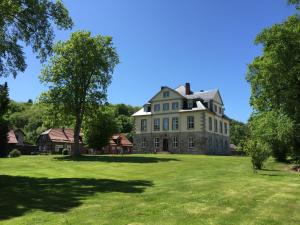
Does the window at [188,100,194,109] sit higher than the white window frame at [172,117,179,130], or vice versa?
the window at [188,100,194,109]

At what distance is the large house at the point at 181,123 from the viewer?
2325 inches

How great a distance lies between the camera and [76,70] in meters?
47.0

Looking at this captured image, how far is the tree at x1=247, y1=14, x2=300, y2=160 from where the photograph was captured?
30.2 metres

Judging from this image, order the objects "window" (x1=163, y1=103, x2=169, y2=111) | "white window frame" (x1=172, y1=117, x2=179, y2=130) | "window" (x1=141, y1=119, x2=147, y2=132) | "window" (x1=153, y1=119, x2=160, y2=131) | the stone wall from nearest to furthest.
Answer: the stone wall → "white window frame" (x1=172, y1=117, x2=179, y2=130) → "window" (x1=163, y1=103, x2=169, y2=111) → "window" (x1=153, y1=119, x2=160, y2=131) → "window" (x1=141, y1=119, x2=147, y2=132)

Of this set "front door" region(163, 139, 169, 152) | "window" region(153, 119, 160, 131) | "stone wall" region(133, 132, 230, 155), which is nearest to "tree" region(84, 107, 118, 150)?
"stone wall" region(133, 132, 230, 155)

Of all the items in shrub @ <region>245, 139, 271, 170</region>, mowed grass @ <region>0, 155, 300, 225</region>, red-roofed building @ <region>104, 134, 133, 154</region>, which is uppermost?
red-roofed building @ <region>104, 134, 133, 154</region>

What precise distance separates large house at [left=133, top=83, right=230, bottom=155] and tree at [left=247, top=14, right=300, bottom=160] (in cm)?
2179

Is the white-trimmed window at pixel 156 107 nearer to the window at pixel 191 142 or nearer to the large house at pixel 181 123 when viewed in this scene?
the large house at pixel 181 123

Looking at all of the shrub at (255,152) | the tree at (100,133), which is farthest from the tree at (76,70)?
the shrub at (255,152)

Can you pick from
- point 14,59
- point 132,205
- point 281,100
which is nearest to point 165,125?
point 281,100

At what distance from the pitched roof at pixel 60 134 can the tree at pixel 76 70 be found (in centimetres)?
3771

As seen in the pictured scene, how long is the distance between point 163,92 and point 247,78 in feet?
68.5

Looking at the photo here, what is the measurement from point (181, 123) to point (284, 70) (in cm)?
3073

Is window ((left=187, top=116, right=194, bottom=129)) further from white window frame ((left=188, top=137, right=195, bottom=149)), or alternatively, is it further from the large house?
white window frame ((left=188, top=137, right=195, bottom=149))
